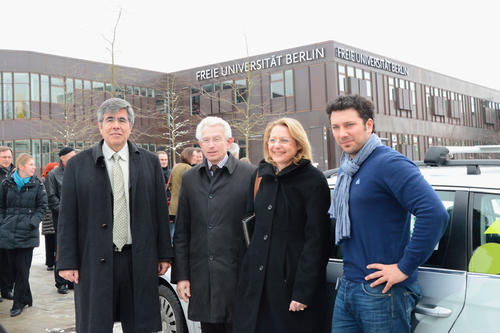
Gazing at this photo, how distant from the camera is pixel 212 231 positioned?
348 cm

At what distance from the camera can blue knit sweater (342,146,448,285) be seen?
2.46 meters

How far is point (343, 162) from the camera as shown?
2.93 m

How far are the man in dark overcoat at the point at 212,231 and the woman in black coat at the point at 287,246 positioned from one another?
209 mm

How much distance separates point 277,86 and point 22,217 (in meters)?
28.1

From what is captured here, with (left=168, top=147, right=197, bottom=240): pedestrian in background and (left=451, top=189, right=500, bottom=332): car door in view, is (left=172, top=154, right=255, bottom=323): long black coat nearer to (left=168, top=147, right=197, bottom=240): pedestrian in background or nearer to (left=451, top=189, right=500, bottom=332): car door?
(left=451, top=189, right=500, bottom=332): car door

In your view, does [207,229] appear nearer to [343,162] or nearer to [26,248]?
[343,162]

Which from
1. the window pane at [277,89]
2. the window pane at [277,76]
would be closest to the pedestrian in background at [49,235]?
the window pane at [277,89]

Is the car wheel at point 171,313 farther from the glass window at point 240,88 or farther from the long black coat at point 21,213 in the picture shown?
the glass window at point 240,88

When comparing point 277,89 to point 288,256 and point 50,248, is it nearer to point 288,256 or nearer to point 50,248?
point 50,248

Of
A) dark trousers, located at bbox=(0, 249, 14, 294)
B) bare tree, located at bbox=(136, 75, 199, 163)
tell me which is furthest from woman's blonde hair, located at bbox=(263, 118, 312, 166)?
bare tree, located at bbox=(136, 75, 199, 163)

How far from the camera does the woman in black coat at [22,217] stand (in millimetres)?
6688

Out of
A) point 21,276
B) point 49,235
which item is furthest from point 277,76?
point 21,276

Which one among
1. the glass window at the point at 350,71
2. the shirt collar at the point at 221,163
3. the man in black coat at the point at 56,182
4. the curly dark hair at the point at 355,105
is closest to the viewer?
the curly dark hair at the point at 355,105

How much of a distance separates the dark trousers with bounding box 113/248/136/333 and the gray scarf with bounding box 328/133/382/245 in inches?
60.9
